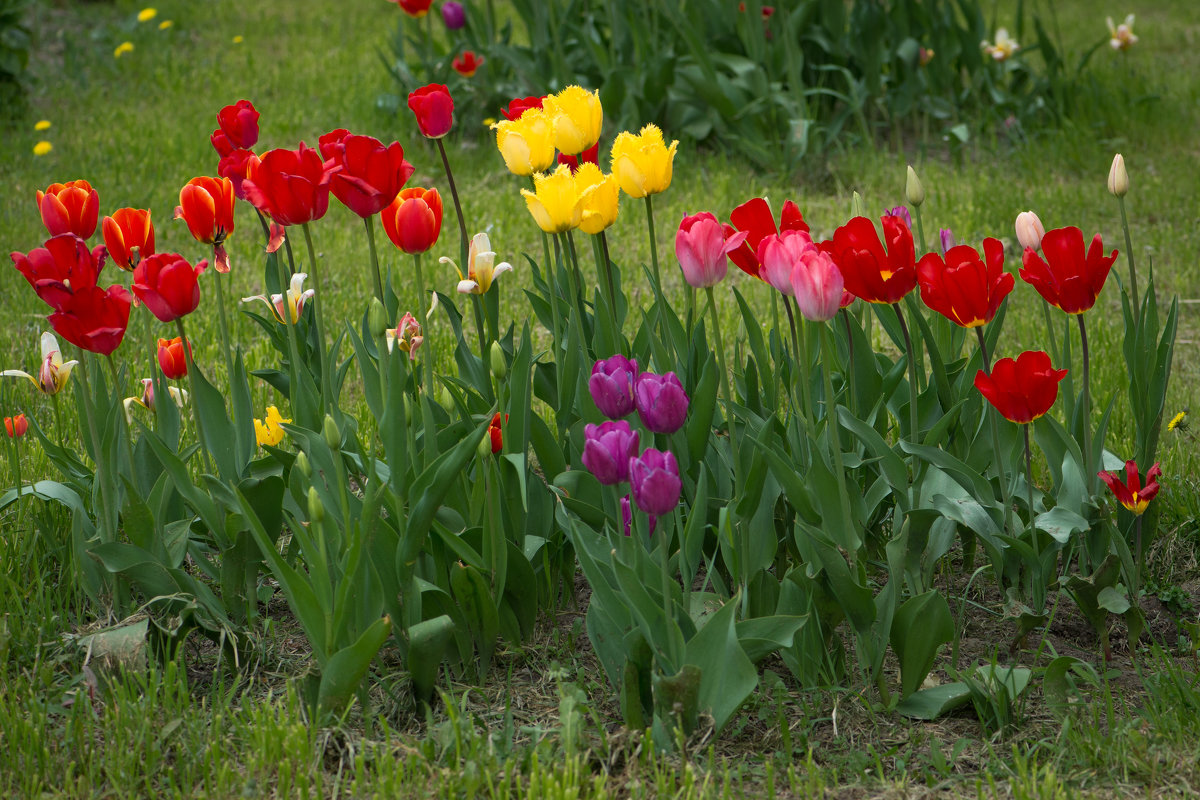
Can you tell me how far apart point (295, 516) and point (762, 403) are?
90 cm

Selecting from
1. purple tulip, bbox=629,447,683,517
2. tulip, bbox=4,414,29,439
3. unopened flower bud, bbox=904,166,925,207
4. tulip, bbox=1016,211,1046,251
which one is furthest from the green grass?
unopened flower bud, bbox=904,166,925,207

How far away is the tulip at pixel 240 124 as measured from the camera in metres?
2.16

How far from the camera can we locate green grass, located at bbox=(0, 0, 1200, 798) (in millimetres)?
1663

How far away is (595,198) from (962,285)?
0.57m

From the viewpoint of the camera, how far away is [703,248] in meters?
1.70

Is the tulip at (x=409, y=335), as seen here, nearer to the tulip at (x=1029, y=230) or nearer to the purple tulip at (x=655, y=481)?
the purple tulip at (x=655, y=481)

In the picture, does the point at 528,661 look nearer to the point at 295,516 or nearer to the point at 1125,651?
the point at 295,516

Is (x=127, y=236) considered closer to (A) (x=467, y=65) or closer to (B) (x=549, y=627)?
(B) (x=549, y=627)

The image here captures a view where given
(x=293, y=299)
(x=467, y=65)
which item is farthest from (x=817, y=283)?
(x=467, y=65)

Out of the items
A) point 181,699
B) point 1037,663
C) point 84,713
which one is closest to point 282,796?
point 181,699

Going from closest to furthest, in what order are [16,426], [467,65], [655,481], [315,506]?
[655,481], [315,506], [16,426], [467,65]

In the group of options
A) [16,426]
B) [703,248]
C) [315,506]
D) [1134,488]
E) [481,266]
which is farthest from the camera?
[16,426]

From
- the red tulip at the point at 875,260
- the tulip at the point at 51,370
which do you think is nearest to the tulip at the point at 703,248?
the red tulip at the point at 875,260

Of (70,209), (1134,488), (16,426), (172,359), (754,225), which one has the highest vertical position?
(70,209)
